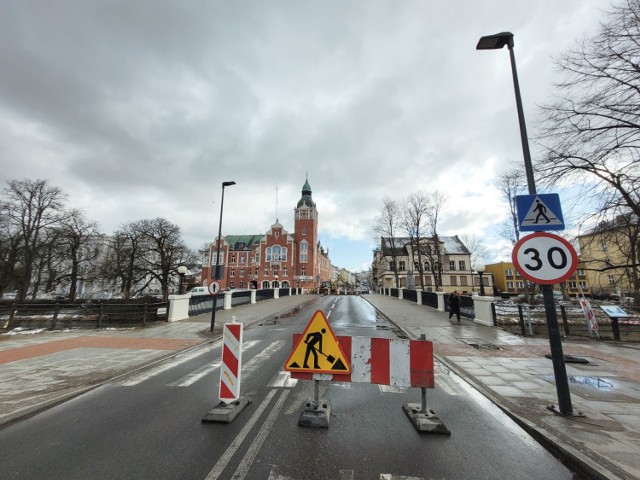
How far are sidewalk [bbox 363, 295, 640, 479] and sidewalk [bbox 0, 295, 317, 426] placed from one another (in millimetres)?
6755

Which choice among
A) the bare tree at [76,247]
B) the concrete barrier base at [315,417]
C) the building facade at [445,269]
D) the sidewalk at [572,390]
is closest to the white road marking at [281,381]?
the concrete barrier base at [315,417]

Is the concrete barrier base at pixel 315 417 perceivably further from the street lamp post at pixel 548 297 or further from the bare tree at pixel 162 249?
the bare tree at pixel 162 249

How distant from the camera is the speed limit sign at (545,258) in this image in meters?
4.44

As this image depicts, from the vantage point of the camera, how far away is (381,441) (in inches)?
142

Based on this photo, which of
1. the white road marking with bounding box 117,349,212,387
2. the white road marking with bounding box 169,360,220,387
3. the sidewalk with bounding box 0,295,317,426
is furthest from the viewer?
the white road marking with bounding box 117,349,212,387

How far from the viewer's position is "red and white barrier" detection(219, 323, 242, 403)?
4520mm

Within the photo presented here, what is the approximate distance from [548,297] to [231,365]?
5.19 m

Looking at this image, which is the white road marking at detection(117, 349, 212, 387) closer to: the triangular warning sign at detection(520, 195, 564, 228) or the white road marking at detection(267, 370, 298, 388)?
the white road marking at detection(267, 370, 298, 388)

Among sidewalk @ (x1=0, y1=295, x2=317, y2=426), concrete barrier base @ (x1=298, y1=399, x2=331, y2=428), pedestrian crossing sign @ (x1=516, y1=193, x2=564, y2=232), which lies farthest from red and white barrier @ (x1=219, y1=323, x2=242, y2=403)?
pedestrian crossing sign @ (x1=516, y1=193, x2=564, y2=232)

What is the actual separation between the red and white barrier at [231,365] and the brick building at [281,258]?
6468 centimetres

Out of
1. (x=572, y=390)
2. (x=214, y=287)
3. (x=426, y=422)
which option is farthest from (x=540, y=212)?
(x=214, y=287)

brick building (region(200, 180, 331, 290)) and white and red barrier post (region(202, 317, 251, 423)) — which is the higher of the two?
brick building (region(200, 180, 331, 290))

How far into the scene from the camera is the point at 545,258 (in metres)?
4.54

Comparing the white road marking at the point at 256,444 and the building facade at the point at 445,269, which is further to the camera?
the building facade at the point at 445,269
